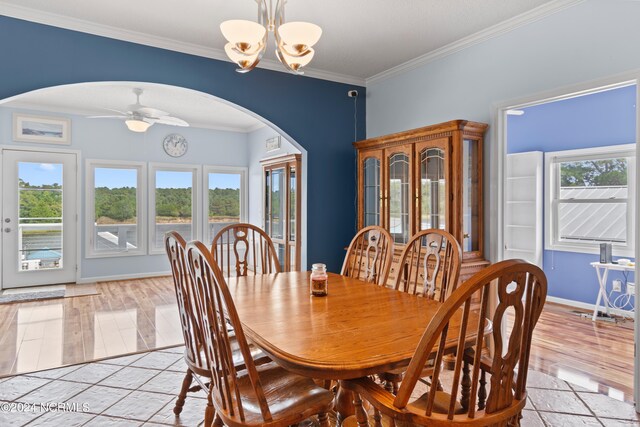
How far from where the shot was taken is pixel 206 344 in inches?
56.7

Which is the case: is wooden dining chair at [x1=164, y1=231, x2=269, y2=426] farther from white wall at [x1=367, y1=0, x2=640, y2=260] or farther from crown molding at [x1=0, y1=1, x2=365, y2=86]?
white wall at [x1=367, y1=0, x2=640, y2=260]

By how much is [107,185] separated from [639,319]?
6.73 m

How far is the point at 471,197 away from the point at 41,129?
19.7ft

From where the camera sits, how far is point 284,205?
A: 5.02 m

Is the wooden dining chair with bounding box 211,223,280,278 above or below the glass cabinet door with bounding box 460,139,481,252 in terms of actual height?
below

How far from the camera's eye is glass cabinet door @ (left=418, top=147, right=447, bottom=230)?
317 centimetres

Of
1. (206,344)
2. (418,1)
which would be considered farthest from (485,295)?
(418,1)

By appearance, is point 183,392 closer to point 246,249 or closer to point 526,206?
point 246,249

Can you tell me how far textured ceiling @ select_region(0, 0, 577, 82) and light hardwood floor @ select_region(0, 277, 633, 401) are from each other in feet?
8.54

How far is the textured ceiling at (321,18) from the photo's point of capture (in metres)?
2.73

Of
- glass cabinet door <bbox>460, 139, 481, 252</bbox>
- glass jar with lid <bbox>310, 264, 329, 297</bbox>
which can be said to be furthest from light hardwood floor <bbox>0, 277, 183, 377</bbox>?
glass cabinet door <bbox>460, 139, 481, 252</bbox>

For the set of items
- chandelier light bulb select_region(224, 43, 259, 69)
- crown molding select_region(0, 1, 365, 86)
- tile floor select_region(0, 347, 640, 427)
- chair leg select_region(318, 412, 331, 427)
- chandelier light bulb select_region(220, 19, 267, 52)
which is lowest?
tile floor select_region(0, 347, 640, 427)

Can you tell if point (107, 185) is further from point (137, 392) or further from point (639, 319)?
point (639, 319)

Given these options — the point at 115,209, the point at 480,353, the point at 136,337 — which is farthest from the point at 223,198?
the point at 480,353
